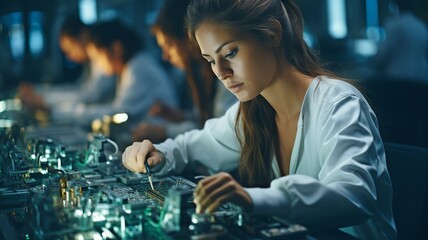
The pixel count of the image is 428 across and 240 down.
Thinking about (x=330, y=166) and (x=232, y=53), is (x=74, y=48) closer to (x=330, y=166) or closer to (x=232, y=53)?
(x=232, y=53)

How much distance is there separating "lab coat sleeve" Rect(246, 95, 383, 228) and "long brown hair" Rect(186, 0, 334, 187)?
0.31 meters

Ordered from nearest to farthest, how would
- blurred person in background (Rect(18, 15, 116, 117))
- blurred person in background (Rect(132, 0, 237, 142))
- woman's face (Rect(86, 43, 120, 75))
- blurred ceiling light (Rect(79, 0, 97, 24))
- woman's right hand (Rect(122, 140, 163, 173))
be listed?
woman's right hand (Rect(122, 140, 163, 173)) < blurred person in background (Rect(132, 0, 237, 142)) < woman's face (Rect(86, 43, 120, 75)) < blurred person in background (Rect(18, 15, 116, 117)) < blurred ceiling light (Rect(79, 0, 97, 24))

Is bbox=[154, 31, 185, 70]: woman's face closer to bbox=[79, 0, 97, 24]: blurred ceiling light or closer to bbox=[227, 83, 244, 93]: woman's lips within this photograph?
bbox=[227, 83, 244, 93]: woman's lips

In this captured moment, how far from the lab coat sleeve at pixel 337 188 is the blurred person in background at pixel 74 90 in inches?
113

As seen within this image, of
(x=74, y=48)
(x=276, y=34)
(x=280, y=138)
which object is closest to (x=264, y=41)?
(x=276, y=34)

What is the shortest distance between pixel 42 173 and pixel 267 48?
0.72 metres

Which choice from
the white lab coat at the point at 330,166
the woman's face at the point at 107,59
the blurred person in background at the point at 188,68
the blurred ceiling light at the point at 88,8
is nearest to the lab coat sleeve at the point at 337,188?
the white lab coat at the point at 330,166

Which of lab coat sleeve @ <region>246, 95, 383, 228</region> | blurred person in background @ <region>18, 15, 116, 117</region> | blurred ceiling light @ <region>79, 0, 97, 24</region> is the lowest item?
lab coat sleeve @ <region>246, 95, 383, 228</region>

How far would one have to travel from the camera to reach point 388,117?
3594mm

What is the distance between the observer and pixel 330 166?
1.29 m

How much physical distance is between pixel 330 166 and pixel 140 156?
0.57m

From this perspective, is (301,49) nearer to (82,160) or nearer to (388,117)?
(82,160)

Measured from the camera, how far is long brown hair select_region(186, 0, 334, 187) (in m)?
1.47

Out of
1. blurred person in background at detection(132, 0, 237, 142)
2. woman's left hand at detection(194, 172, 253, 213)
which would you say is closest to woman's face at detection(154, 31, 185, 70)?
blurred person in background at detection(132, 0, 237, 142)
